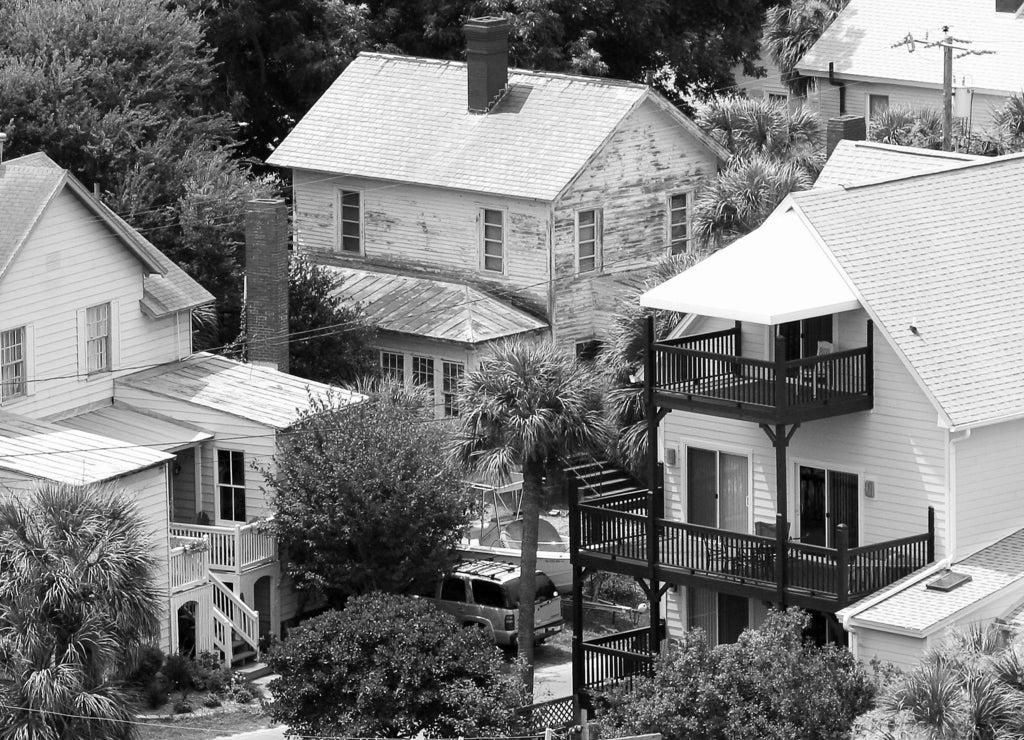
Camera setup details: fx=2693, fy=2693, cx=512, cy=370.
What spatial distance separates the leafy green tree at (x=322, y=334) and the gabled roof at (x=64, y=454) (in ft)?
28.7

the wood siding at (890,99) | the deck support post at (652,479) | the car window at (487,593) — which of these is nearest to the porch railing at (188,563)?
the car window at (487,593)

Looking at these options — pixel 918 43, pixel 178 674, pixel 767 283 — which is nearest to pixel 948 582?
pixel 767 283

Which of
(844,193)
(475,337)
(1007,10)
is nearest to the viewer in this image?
(844,193)

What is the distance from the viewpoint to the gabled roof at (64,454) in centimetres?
4647

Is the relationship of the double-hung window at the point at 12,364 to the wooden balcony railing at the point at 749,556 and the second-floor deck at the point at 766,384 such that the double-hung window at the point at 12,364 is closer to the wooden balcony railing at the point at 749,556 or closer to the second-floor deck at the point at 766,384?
the wooden balcony railing at the point at 749,556

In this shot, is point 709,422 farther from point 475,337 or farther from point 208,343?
point 208,343

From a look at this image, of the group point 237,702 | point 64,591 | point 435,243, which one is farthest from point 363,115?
point 64,591

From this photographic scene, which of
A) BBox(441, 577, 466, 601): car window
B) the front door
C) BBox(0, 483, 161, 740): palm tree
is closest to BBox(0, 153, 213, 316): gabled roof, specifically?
BBox(441, 577, 466, 601): car window

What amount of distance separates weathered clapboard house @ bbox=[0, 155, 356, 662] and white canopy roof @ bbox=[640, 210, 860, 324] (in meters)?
10.5

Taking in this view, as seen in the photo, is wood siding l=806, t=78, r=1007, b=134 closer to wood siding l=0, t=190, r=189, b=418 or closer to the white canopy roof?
wood siding l=0, t=190, r=189, b=418

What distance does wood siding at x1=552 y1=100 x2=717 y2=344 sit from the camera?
61.2 m

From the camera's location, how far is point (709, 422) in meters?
45.0

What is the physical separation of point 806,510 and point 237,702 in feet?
35.1

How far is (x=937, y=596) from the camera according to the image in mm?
40594
